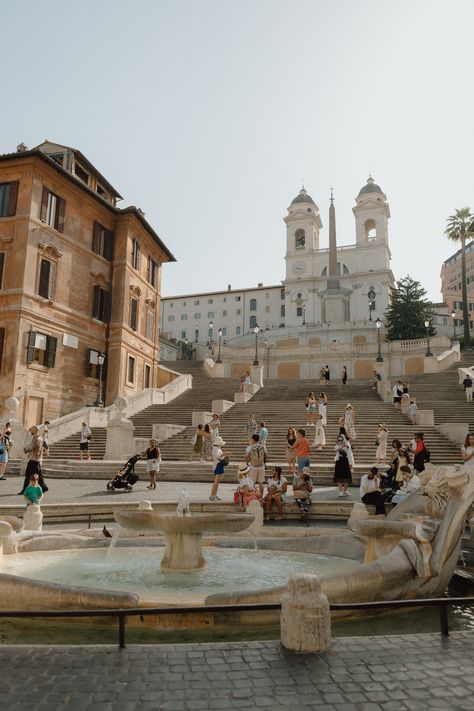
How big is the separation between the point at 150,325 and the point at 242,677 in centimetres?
3339

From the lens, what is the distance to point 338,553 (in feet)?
26.3

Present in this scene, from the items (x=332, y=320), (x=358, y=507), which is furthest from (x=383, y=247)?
(x=358, y=507)

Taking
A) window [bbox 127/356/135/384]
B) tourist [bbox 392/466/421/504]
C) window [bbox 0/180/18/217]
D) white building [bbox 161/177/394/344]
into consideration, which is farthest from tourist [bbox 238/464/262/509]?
white building [bbox 161/177/394/344]

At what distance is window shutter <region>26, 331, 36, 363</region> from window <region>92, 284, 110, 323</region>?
5108mm

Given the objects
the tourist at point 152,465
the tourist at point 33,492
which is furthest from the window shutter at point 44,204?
the tourist at point 33,492

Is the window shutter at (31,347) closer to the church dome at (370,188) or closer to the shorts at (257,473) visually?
the shorts at (257,473)

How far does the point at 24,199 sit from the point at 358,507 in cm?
2378

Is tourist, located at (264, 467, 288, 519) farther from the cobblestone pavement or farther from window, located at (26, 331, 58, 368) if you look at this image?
window, located at (26, 331, 58, 368)

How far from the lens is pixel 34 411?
25.8 meters

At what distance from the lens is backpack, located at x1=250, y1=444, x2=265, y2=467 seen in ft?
39.2

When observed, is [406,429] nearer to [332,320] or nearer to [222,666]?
[222,666]

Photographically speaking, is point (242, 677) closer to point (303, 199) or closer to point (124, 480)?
point (124, 480)

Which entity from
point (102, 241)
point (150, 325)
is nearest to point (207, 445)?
point (102, 241)

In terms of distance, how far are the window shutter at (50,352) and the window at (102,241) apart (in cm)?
660
